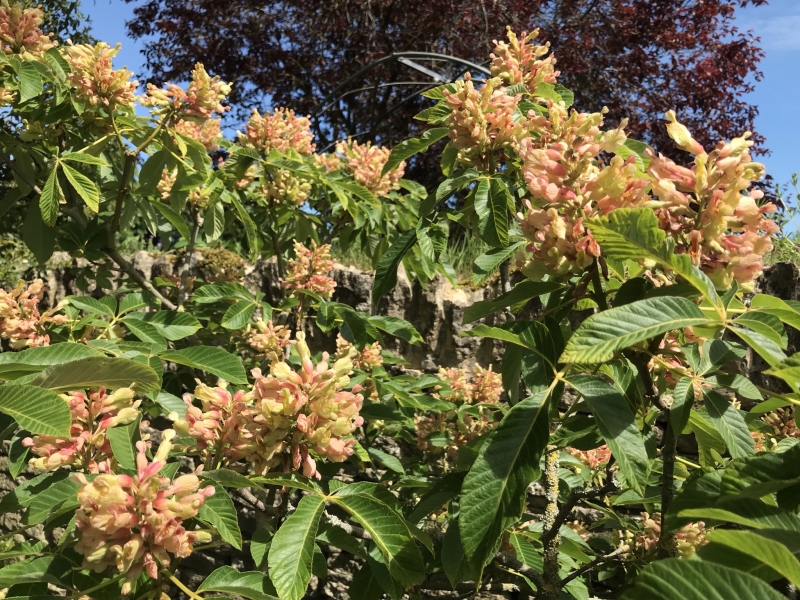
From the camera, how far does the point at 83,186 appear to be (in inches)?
75.1

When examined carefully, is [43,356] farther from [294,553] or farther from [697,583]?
[697,583]

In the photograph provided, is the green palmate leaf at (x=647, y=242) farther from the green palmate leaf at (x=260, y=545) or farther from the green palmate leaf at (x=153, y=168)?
the green palmate leaf at (x=153, y=168)

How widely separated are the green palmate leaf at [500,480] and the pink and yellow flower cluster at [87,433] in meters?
0.69

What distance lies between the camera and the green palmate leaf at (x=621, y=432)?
845mm

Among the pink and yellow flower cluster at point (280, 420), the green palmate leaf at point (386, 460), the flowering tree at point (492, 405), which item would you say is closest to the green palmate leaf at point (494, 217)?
the flowering tree at point (492, 405)

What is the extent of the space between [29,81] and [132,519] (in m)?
1.53

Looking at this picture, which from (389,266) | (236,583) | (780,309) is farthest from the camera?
(389,266)

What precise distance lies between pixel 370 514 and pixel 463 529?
1.09 feet

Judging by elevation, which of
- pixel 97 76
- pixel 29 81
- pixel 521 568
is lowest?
pixel 521 568

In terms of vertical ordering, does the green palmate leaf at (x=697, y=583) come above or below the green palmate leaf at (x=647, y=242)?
below

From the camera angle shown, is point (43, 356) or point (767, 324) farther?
point (43, 356)

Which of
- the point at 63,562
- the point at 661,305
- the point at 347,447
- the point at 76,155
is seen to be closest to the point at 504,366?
the point at 347,447

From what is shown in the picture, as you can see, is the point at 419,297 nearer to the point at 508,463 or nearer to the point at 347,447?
the point at 347,447

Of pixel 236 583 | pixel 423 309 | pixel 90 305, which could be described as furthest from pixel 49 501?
pixel 423 309
